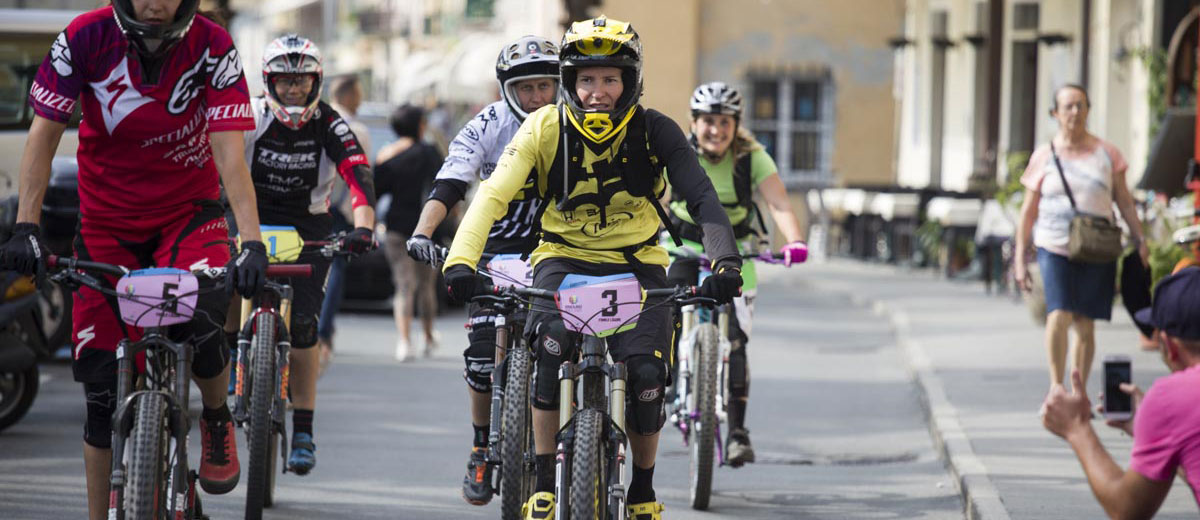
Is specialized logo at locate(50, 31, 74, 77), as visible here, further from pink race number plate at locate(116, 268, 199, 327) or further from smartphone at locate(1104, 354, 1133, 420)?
smartphone at locate(1104, 354, 1133, 420)

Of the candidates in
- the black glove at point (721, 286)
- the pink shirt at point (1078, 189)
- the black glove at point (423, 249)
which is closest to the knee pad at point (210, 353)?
the black glove at point (423, 249)

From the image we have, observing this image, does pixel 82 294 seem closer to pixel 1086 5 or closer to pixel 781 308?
pixel 781 308

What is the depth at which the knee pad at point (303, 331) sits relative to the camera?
26.1 ft

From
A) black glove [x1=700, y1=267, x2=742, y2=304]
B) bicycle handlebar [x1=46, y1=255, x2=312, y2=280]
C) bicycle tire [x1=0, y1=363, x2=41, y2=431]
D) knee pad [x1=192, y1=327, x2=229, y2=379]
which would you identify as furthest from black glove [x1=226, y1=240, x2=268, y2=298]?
bicycle tire [x1=0, y1=363, x2=41, y2=431]

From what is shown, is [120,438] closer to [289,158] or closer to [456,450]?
[289,158]

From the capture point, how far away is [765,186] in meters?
8.89

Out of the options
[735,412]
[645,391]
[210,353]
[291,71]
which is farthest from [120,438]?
[735,412]

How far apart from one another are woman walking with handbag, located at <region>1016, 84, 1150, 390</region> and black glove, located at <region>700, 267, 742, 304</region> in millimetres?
5285

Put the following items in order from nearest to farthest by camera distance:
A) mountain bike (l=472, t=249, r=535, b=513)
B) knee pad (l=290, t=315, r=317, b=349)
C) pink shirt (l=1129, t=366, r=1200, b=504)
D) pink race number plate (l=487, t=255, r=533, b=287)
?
pink shirt (l=1129, t=366, r=1200, b=504) < mountain bike (l=472, t=249, r=535, b=513) < pink race number plate (l=487, t=255, r=533, b=287) < knee pad (l=290, t=315, r=317, b=349)

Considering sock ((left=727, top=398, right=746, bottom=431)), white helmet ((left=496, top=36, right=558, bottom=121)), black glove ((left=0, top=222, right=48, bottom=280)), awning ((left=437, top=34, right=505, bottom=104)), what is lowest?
sock ((left=727, top=398, right=746, bottom=431))

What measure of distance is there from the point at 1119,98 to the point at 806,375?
655 centimetres

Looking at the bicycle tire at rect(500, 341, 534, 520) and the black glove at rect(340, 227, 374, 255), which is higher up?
the black glove at rect(340, 227, 374, 255)

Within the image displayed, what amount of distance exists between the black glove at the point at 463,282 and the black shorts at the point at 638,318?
29 cm

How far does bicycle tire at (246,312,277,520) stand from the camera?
7.22 m
